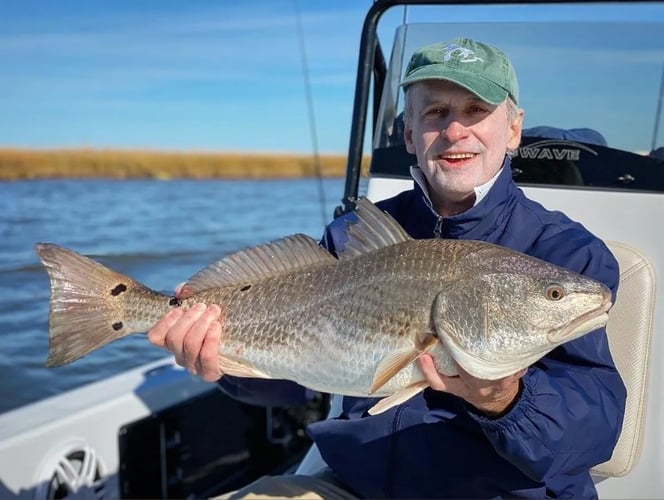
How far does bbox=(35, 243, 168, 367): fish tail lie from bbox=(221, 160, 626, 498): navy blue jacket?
21.3 inches

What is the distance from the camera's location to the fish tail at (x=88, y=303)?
2.35 metres

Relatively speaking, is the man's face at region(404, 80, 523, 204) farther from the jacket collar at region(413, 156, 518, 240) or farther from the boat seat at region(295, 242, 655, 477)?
the boat seat at region(295, 242, 655, 477)

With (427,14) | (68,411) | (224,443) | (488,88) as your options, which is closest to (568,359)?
(488,88)

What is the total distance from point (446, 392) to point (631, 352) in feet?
3.36

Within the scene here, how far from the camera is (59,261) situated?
2375mm

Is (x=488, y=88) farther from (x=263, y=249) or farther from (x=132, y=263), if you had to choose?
(x=132, y=263)

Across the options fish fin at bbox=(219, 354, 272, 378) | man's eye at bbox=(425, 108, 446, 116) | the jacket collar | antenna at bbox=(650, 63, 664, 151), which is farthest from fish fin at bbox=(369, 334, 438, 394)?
antenna at bbox=(650, 63, 664, 151)

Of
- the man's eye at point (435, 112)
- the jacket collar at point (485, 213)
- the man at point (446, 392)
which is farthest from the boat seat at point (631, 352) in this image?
the man's eye at point (435, 112)

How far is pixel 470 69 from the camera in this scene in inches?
89.2

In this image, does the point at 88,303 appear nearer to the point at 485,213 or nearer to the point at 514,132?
the point at 485,213

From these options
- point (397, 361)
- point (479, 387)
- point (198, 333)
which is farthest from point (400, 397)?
point (198, 333)

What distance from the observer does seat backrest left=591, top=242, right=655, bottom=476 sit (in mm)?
2766

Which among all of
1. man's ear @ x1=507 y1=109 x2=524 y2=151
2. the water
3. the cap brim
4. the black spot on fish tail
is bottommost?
the water

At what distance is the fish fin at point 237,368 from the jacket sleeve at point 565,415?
0.71 meters
